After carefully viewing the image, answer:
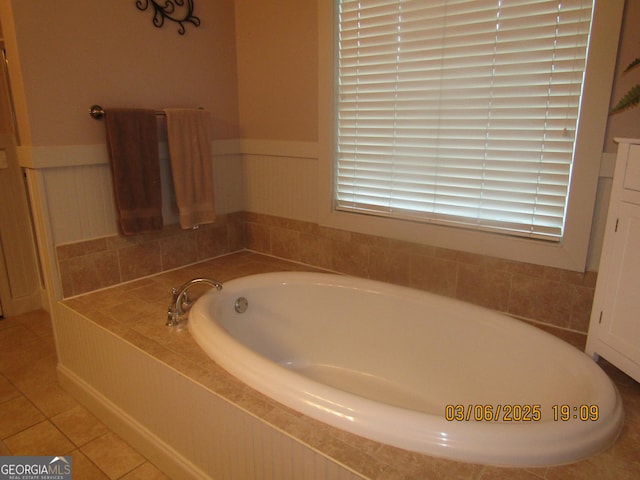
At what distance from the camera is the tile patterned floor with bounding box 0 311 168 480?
172 cm

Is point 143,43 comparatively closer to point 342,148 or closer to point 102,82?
point 102,82

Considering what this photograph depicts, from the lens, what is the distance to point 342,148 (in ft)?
7.81

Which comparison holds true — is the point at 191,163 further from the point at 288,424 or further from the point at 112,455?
the point at 288,424

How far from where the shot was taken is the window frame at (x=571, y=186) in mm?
1544

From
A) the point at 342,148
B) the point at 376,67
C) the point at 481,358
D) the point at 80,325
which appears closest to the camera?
the point at 481,358

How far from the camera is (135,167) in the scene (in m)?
2.14

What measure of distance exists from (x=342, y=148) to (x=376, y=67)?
17.9 inches

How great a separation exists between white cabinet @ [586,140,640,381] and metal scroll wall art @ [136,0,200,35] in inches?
85.4

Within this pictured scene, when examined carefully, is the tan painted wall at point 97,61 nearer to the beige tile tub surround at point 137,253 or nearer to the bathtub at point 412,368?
the beige tile tub surround at point 137,253

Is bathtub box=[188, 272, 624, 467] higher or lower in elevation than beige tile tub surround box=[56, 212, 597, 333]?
lower

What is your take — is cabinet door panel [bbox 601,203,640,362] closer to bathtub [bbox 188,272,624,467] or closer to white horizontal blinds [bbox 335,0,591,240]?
bathtub [bbox 188,272,624,467]

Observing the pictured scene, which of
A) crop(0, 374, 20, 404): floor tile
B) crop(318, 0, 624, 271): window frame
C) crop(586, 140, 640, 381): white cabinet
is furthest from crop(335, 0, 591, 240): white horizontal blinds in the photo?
crop(0, 374, 20, 404): floor tile

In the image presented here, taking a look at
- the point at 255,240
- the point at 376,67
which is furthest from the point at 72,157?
the point at 376,67

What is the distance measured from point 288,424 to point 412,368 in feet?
3.05
